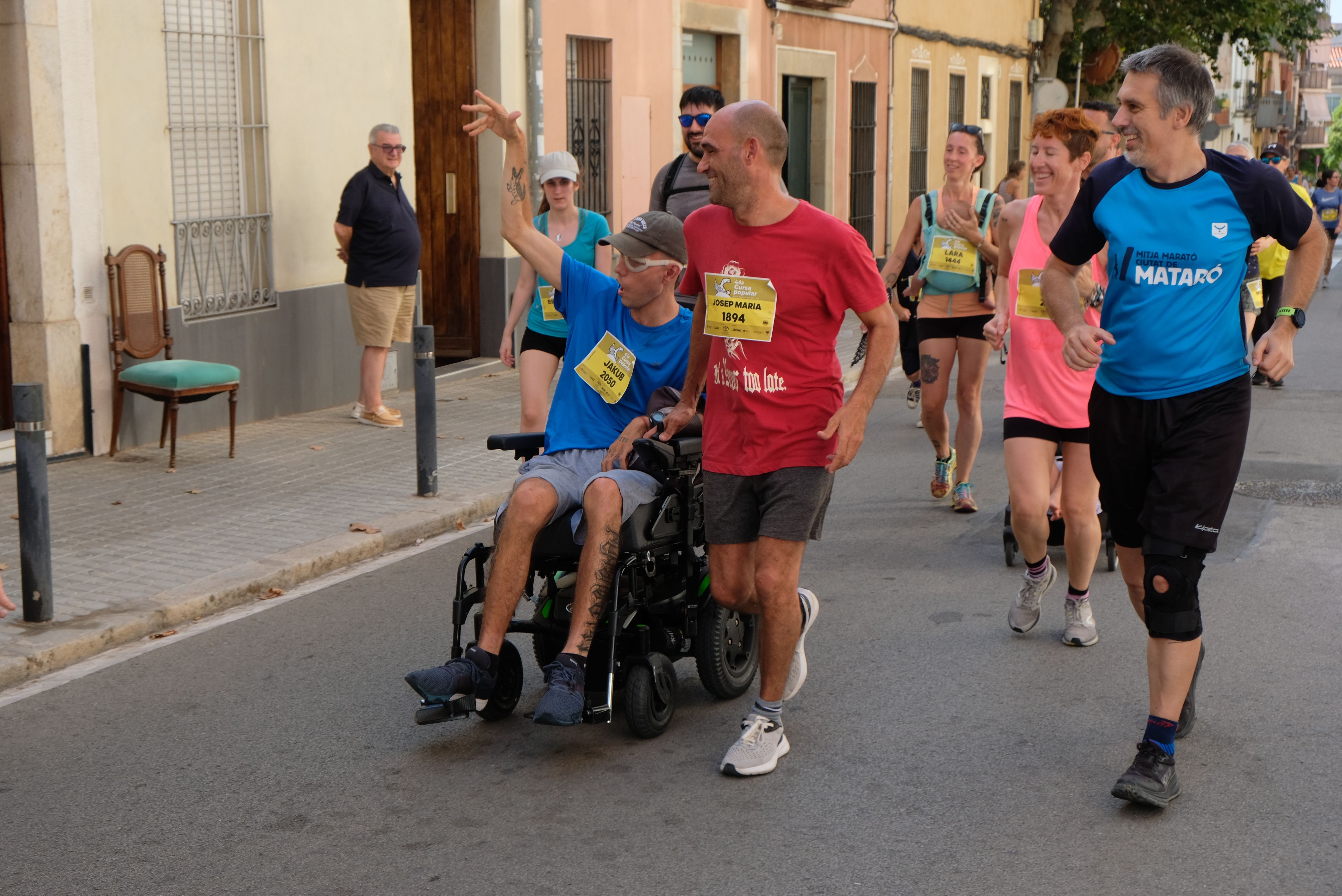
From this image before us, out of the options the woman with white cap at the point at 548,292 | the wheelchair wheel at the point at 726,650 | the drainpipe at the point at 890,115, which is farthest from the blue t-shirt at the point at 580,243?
the drainpipe at the point at 890,115

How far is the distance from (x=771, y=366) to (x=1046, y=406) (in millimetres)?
1770

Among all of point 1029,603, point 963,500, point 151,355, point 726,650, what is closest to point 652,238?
point 726,650

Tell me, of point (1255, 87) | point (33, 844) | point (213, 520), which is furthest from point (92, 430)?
point (1255, 87)

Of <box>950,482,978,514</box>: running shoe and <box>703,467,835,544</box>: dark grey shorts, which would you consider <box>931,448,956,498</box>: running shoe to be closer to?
<box>950,482,978,514</box>: running shoe

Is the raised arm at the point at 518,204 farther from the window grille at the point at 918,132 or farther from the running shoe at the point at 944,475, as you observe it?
the window grille at the point at 918,132

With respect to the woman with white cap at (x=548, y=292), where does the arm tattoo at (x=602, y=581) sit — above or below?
below

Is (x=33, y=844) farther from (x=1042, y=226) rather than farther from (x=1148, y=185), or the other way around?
(x=1042, y=226)

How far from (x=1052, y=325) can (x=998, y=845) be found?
253 cm

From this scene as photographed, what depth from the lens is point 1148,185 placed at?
436 cm

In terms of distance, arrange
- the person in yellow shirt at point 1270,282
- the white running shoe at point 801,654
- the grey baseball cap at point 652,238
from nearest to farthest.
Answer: the white running shoe at point 801,654, the grey baseball cap at point 652,238, the person in yellow shirt at point 1270,282

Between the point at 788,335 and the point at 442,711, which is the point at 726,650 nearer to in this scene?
the point at 442,711

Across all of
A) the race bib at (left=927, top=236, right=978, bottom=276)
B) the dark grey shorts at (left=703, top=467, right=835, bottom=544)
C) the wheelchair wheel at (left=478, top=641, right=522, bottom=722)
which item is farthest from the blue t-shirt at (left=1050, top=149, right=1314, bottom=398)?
the race bib at (left=927, top=236, right=978, bottom=276)

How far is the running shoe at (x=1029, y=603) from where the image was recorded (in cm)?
606

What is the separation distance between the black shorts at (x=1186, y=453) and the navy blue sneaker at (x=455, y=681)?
6.25 ft
